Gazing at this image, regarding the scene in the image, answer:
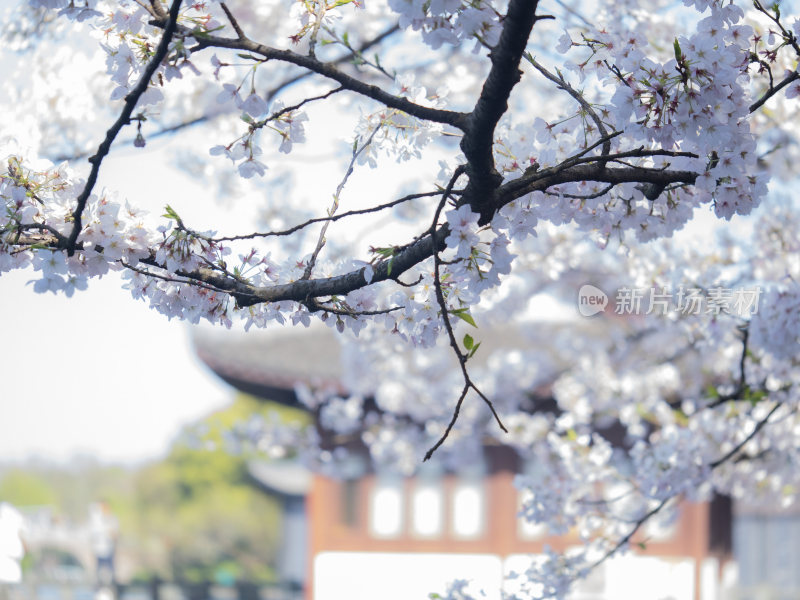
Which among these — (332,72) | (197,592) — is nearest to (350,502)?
(197,592)

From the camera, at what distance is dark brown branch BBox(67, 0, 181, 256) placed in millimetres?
1950

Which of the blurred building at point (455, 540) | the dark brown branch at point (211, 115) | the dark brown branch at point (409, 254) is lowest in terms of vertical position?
the blurred building at point (455, 540)

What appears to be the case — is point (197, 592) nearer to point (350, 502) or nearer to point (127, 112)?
point (350, 502)

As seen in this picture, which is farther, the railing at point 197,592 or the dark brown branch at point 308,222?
the railing at point 197,592

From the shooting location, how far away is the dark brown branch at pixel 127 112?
1950 mm

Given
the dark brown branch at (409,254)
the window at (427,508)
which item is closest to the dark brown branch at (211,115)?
the dark brown branch at (409,254)

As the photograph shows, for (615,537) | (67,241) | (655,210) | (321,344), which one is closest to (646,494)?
(615,537)

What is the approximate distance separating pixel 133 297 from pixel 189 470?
3314 cm

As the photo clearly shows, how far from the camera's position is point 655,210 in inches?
107
